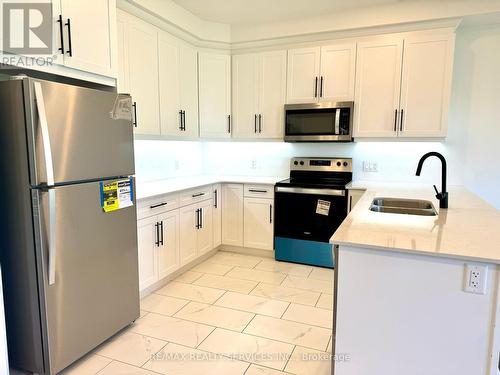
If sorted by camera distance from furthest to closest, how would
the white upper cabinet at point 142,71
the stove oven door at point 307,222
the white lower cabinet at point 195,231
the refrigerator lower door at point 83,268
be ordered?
the stove oven door at point 307,222 → the white lower cabinet at point 195,231 → the white upper cabinet at point 142,71 → the refrigerator lower door at point 83,268

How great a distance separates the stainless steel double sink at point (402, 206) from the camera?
2479mm

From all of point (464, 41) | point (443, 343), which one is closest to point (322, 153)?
point (464, 41)

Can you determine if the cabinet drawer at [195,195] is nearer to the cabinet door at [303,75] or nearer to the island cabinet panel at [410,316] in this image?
the cabinet door at [303,75]

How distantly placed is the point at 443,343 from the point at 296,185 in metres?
2.28

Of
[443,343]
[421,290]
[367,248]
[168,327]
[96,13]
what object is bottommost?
[168,327]

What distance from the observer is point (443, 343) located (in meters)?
1.43

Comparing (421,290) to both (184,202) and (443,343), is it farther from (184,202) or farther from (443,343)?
(184,202)

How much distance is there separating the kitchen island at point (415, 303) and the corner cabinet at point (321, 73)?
2.27m

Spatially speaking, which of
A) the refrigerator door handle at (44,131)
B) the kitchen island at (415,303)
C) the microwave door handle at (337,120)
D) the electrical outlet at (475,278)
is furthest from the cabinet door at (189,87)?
A: the electrical outlet at (475,278)

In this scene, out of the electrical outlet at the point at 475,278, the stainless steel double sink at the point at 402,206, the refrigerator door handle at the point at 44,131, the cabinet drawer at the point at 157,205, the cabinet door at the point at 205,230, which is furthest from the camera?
the cabinet door at the point at 205,230

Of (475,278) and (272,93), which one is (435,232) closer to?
(475,278)

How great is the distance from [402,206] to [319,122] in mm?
1415

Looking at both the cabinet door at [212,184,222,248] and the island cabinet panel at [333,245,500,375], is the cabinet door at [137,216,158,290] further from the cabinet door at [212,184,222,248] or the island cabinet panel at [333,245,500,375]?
the island cabinet panel at [333,245,500,375]

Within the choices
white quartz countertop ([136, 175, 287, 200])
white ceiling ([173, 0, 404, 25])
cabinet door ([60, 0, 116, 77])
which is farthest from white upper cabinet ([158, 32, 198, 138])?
cabinet door ([60, 0, 116, 77])
